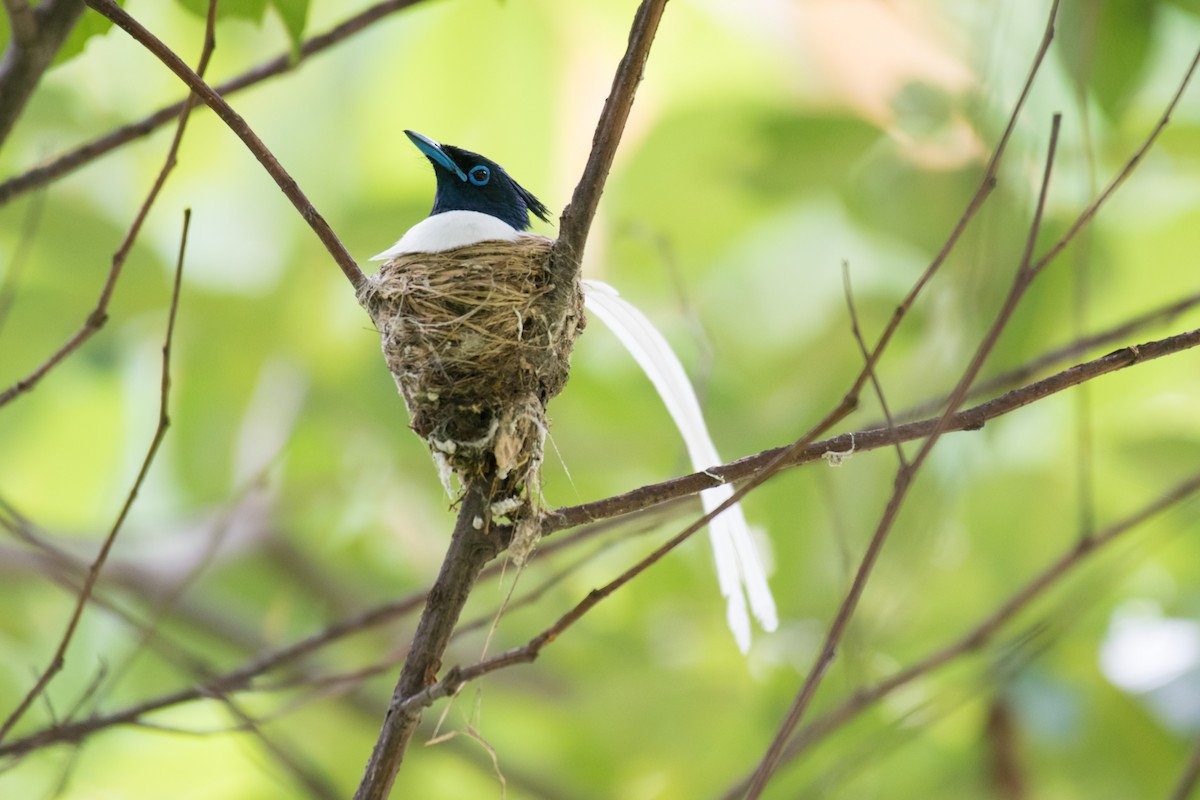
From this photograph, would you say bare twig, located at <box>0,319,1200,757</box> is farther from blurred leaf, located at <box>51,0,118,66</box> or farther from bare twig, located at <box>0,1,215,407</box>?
blurred leaf, located at <box>51,0,118,66</box>

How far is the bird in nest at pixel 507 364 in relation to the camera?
1886mm

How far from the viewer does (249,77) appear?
2.33 meters

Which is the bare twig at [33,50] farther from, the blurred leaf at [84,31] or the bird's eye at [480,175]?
the bird's eye at [480,175]

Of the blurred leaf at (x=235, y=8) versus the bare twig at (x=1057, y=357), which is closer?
the blurred leaf at (x=235, y=8)

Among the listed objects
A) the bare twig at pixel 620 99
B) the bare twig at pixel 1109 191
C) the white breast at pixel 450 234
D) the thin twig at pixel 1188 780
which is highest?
the white breast at pixel 450 234

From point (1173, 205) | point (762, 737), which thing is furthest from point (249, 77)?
point (1173, 205)

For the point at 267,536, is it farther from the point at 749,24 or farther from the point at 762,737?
the point at 749,24

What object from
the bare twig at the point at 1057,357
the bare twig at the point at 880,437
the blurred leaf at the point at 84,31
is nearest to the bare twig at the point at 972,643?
the bare twig at the point at 1057,357

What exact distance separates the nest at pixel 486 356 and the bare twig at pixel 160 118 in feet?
1.46

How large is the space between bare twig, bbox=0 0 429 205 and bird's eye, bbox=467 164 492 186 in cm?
80

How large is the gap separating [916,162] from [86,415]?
12.2 ft

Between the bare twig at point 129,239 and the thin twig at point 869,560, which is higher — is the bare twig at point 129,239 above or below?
above

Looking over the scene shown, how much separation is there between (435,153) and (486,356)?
1.16m

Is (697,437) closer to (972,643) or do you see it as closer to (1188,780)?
(972,643)
